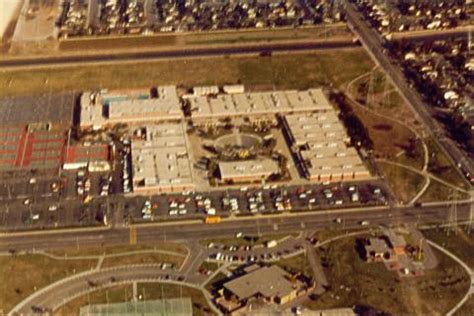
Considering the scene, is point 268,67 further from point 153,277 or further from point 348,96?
point 153,277

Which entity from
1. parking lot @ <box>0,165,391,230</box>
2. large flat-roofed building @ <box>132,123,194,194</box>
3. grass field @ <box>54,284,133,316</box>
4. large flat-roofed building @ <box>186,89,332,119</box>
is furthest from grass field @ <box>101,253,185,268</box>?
large flat-roofed building @ <box>186,89,332,119</box>

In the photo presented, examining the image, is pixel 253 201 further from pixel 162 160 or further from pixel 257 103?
pixel 257 103

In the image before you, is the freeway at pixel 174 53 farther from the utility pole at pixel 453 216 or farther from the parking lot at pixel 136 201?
the utility pole at pixel 453 216

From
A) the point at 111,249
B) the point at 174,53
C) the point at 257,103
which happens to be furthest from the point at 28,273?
the point at 174,53

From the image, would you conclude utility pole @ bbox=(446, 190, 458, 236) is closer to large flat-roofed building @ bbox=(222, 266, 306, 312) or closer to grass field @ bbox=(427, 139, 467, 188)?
grass field @ bbox=(427, 139, 467, 188)

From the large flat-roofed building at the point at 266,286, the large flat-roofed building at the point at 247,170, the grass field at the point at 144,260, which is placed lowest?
the large flat-roofed building at the point at 266,286

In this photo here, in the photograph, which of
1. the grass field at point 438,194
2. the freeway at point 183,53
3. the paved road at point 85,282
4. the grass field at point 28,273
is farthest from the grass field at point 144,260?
the freeway at point 183,53
